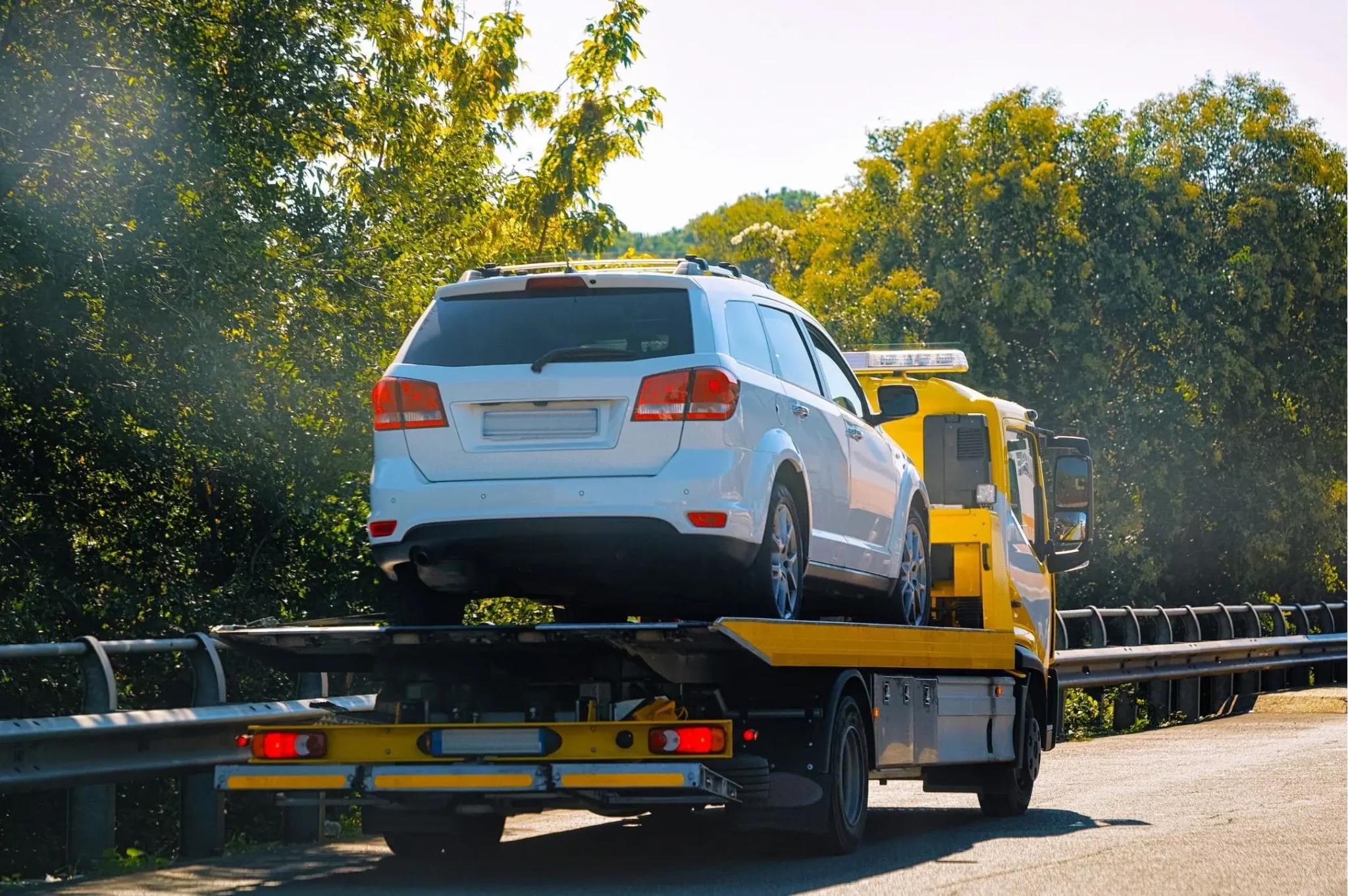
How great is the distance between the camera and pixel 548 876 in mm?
8414

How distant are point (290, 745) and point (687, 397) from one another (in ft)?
7.28

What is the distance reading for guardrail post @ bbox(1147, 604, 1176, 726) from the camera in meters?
→ 21.8

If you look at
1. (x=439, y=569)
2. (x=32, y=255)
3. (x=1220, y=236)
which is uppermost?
(x=1220, y=236)

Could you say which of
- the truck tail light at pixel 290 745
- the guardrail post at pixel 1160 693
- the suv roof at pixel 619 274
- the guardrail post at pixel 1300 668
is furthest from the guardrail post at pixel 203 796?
the guardrail post at pixel 1300 668

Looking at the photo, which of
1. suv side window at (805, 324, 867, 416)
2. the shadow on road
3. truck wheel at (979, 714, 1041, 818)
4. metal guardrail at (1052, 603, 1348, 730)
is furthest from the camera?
metal guardrail at (1052, 603, 1348, 730)

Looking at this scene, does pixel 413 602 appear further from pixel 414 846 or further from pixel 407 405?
pixel 414 846

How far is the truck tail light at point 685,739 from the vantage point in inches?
304

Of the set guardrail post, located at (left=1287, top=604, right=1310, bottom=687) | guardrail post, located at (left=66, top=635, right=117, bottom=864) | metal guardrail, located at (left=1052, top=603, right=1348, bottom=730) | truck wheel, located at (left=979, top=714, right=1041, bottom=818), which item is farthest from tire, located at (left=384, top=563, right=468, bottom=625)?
guardrail post, located at (left=1287, top=604, right=1310, bottom=687)

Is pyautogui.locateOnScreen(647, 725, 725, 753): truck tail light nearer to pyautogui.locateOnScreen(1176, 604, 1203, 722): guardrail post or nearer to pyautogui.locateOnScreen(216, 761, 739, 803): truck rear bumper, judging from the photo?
pyautogui.locateOnScreen(216, 761, 739, 803): truck rear bumper

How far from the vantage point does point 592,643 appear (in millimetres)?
8039

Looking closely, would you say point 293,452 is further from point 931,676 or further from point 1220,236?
point 1220,236

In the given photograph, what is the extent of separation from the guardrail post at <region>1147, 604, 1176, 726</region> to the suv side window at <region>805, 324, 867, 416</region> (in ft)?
39.4

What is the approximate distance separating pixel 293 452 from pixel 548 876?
28.8 ft

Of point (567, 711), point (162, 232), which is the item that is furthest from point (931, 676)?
point (162, 232)
